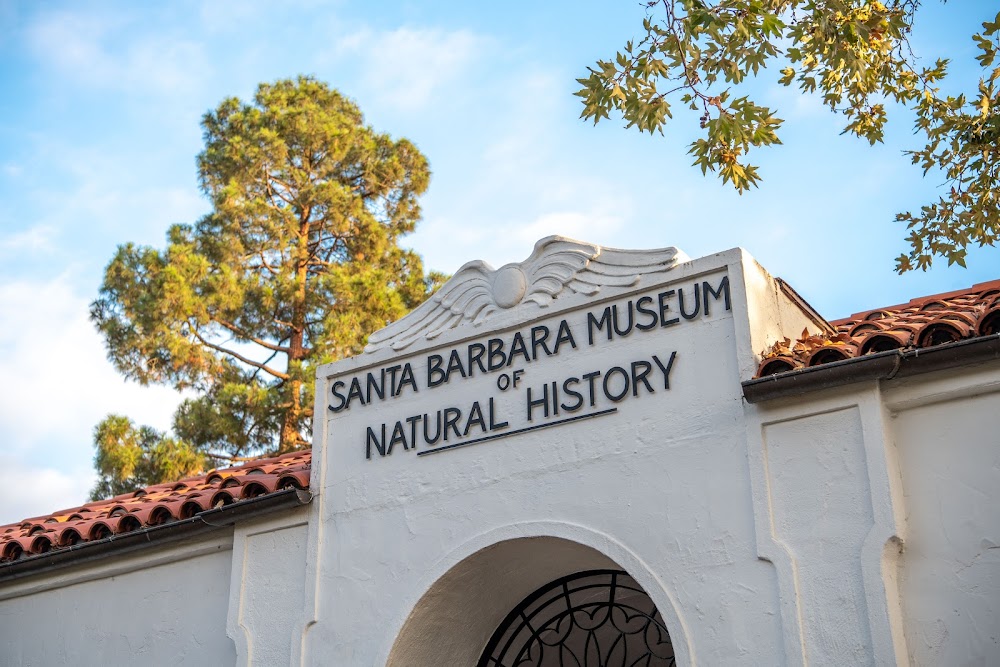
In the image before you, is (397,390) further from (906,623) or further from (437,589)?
(906,623)

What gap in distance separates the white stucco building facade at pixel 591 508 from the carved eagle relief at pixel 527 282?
2 centimetres

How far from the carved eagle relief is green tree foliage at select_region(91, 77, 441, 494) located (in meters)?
11.4

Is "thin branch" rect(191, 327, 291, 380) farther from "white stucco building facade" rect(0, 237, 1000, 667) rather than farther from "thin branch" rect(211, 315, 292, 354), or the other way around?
"white stucco building facade" rect(0, 237, 1000, 667)

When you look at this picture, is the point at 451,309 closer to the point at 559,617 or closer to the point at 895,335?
the point at 559,617

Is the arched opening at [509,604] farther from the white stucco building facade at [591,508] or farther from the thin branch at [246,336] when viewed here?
the thin branch at [246,336]

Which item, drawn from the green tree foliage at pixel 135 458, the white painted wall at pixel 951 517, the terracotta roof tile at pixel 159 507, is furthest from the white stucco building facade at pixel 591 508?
the green tree foliage at pixel 135 458

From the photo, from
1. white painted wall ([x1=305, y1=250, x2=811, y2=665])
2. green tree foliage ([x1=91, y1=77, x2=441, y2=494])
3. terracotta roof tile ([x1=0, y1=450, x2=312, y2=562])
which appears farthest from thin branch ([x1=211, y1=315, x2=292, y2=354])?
white painted wall ([x1=305, y1=250, x2=811, y2=665])

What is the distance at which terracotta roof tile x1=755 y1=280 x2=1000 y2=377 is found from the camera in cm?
599

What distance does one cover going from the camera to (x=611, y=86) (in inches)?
277

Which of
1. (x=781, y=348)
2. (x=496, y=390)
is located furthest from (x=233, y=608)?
(x=781, y=348)

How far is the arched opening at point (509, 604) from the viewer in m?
7.15

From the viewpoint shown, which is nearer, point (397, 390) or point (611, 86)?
point (611, 86)

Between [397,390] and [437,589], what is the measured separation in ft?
4.75

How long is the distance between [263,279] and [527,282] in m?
14.3
